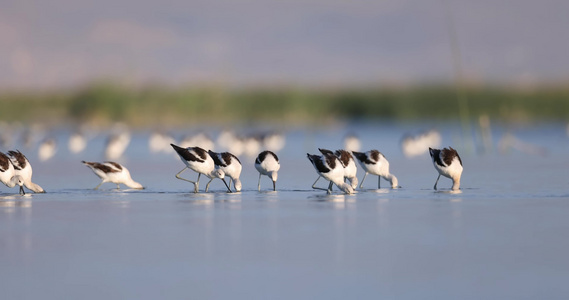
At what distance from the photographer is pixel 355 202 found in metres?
11.4

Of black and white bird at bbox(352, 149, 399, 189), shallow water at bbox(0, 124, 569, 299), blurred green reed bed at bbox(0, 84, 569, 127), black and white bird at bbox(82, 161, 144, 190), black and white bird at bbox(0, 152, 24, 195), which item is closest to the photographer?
shallow water at bbox(0, 124, 569, 299)

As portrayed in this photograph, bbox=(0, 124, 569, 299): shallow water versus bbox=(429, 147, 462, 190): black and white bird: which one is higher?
bbox=(429, 147, 462, 190): black and white bird

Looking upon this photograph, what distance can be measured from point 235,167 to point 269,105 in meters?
25.0

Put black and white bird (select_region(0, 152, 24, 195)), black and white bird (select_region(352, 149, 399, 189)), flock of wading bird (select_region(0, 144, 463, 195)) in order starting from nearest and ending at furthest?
black and white bird (select_region(0, 152, 24, 195)) < flock of wading bird (select_region(0, 144, 463, 195)) < black and white bird (select_region(352, 149, 399, 189))

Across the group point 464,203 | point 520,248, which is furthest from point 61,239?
point 464,203

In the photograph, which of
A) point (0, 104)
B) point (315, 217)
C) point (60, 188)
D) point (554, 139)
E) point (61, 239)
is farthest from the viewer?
point (0, 104)

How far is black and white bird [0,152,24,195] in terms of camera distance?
40.2ft

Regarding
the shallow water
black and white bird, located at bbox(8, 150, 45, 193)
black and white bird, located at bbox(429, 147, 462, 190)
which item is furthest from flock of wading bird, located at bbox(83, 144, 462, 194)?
black and white bird, located at bbox(8, 150, 45, 193)

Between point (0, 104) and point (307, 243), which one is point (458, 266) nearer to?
point (307, 243)

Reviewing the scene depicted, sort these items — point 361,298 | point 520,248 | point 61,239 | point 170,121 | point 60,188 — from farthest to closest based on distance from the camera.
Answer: point 170,121 → point 60,188 → point 61,239 → point 520,248 → point 361,298

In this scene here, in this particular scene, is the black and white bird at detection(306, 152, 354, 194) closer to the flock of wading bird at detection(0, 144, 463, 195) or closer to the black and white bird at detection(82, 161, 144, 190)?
the flock of wading bird at detection(0, 144, 463, 195)

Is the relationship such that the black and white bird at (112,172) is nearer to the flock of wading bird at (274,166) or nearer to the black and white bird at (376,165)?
the flock of wading bird at (274,166)

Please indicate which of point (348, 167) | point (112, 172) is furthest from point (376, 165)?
point (112, 172)

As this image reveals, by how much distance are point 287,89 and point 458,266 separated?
3080 cm
